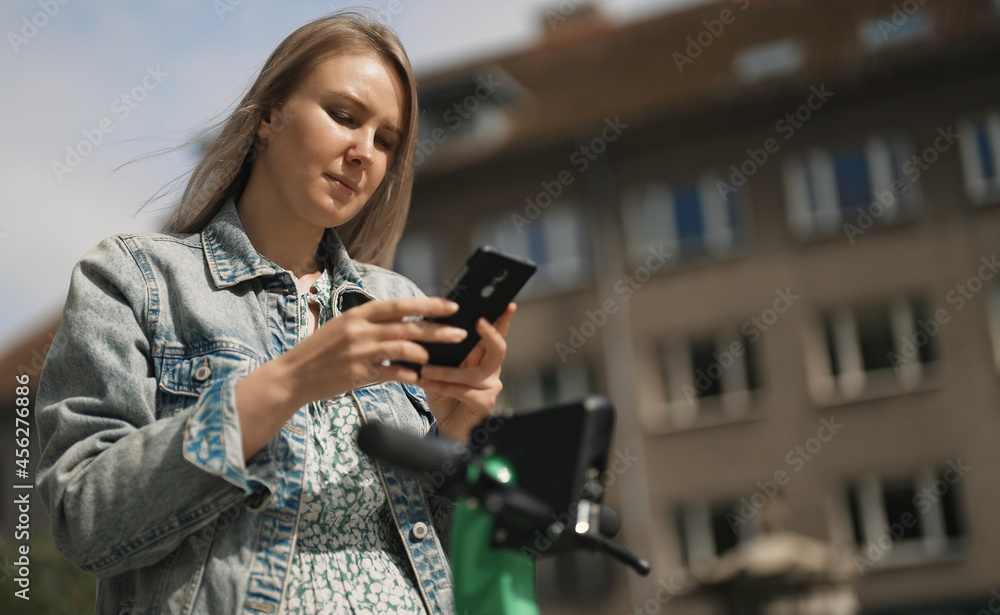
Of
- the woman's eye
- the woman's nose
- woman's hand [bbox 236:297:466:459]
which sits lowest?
woman's hand [bbox 236:297:466:459]

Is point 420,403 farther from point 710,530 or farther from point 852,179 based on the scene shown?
point 852,179

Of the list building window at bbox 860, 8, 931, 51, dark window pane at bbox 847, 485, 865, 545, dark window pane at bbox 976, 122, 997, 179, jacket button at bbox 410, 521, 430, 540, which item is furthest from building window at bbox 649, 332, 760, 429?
jacket button at bbox 410, 521, 430, 540

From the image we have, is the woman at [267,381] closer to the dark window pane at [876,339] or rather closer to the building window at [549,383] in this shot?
the dark window pane at [876,339]

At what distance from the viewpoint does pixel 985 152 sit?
19.2m

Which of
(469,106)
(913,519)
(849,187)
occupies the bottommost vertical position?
(913,519)

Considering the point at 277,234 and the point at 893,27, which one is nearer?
the point at 277,234

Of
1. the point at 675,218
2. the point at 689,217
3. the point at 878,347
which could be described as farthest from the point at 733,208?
the point at 878,347

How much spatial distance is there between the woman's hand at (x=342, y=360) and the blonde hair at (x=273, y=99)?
77cm

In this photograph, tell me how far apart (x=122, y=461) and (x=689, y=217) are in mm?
20148

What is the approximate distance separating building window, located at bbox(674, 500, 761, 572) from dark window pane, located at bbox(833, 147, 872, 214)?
20.2 ft

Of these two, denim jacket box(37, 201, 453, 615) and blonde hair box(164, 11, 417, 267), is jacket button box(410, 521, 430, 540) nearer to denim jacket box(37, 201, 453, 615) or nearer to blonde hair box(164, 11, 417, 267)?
denim jacket box(37, 201, 453, 615)

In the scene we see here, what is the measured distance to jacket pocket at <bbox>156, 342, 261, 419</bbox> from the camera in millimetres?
1887

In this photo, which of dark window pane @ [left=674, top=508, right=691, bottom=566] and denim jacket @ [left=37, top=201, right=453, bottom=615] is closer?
denim jacket @ [left=37, top=201, right=453, bottom=615]

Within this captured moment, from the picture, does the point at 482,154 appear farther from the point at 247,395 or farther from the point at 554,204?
the point at 247,395
